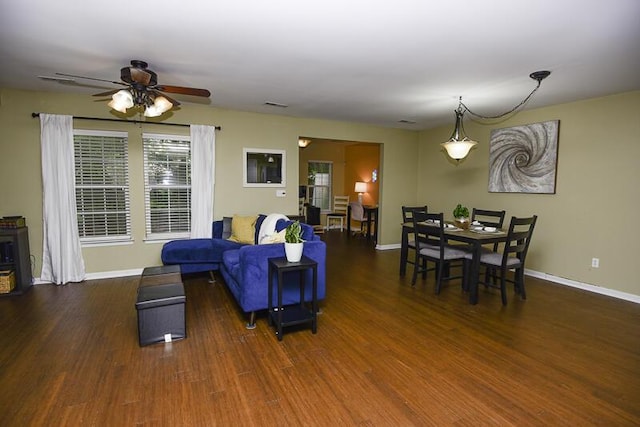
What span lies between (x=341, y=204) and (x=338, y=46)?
23.0 ft

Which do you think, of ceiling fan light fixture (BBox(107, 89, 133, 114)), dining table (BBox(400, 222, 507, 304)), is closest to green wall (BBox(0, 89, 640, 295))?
dining table (BBox(400, 222, 507, 304))

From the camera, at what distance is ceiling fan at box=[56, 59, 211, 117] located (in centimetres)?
288

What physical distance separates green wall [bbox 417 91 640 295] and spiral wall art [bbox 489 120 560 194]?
9cm

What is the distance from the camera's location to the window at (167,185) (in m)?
4.75

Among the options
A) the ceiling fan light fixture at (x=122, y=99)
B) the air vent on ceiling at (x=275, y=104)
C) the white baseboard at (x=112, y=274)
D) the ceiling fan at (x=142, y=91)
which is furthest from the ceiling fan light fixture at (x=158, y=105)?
the white baseboard at (x=112, y=274)

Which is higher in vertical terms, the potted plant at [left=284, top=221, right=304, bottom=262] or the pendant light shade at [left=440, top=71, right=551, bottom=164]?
the pendant light shade at [left=440, top=71, right=551, bottom=164]

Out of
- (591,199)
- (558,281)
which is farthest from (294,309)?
(591,199)

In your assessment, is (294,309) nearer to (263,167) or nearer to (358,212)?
(263,167)

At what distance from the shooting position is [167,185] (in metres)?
4.86

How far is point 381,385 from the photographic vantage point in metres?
2.21

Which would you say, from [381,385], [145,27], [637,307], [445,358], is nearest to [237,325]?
[381,385]

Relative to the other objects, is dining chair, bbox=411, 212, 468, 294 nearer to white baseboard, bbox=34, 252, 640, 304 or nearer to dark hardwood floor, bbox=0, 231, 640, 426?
dark hardwood floor, bbox=0, 231, 640, 426

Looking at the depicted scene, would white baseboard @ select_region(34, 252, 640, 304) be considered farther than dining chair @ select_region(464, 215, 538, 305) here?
Yes

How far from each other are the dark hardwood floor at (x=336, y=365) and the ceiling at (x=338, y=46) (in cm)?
243
